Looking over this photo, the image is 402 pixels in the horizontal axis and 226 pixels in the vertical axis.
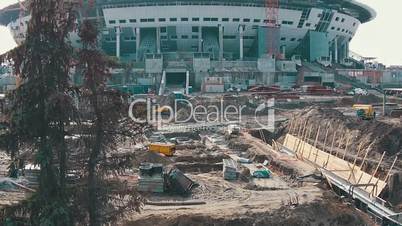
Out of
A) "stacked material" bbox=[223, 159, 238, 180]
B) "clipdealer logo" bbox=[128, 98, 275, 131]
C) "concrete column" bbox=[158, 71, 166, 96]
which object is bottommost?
"stacked material" bbox=[223, 159, 238, 180]

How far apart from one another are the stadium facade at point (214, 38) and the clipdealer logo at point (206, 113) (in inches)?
792

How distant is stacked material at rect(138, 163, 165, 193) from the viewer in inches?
870

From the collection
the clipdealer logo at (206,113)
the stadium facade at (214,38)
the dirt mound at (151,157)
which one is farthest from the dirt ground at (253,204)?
the stadium facade at (214,38)

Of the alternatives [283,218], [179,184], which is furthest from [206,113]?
[283,218]

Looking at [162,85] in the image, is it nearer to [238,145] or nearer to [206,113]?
[206,113]

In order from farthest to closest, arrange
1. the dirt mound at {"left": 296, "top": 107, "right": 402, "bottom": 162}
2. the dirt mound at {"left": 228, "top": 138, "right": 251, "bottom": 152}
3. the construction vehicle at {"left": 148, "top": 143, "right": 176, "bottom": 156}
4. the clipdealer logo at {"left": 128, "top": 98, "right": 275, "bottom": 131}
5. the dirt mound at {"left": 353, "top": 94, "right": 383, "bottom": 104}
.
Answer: the dirt mound at {"left": 353, "top": 94, "right": 383, "bottom": 104}
the clipdealer logo at {"left": 128, "top": 98, "right": 275, "bottom": 131}
the dirt mound at {"left": 228, "top": 138, "right": 251, "bottom": 152}
the construction vehicle at {"left": 148, "top": 143, "right": 176, "bottom": 156}
the dirt mound at {"left": 296, "top": 107, "right": 402, "bottom": 162}

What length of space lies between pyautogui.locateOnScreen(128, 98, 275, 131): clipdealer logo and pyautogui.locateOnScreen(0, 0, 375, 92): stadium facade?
66.0 feet

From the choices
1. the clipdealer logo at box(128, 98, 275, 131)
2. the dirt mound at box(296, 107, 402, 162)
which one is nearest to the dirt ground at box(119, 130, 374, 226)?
the dirt mound at box(296, 107, 402, 162)

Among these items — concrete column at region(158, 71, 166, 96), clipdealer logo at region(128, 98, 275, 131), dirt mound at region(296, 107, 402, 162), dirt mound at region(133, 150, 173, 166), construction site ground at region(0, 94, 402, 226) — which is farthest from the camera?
concrete column at region(158, 71, 166, 96)

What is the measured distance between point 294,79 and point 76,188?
254ft

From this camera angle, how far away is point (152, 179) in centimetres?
2222

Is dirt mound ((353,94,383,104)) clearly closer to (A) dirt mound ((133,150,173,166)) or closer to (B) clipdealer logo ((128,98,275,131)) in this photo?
(B) clipdealer logo ((128,98,275,131))

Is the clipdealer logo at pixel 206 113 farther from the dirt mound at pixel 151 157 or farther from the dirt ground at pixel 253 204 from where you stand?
the dirt ground at pixel 253 204

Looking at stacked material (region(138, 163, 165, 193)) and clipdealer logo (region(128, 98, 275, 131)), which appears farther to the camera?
clipdealer logo (region(128, 98, 275, 131))
